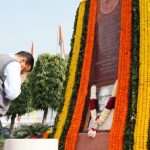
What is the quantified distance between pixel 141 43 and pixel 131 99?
1.23 metres

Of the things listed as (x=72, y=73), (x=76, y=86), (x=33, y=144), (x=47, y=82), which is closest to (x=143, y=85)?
(x=76, y=86)

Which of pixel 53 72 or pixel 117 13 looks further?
pixel 53 72

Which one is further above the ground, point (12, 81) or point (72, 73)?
point (72, 73)

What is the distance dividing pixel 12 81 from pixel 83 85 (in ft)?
17.5

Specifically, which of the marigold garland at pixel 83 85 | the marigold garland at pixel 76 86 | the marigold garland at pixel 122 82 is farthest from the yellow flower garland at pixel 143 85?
the marigold garland at pixel 76 86

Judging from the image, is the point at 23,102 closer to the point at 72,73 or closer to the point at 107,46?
the point at 72,73

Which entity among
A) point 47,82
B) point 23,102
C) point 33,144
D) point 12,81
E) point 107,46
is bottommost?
point 33,144

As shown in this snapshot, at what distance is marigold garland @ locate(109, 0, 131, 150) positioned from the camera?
8031mm

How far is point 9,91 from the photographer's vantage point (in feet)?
14.7

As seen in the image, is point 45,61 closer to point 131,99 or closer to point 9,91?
point 131,99

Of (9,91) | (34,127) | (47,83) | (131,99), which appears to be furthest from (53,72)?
(9,91)

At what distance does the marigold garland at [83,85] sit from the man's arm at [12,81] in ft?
15.5

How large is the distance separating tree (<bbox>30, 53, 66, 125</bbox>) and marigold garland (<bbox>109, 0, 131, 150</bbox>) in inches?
858

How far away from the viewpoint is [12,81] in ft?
14.9
